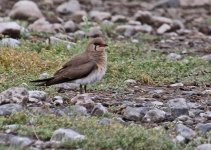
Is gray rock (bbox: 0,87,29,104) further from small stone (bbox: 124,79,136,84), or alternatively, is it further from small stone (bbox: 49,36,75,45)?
small stone (bbox: 49,36,75,45)

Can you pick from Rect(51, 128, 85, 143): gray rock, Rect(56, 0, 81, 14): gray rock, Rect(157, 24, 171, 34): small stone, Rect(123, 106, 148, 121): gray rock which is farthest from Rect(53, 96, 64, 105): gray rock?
Rect(56, 0, 81, 14): gray rock

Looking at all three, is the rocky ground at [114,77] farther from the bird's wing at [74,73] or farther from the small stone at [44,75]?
the bird's wing at [74,73]

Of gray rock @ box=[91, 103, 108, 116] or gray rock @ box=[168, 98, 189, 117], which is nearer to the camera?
gray rock @ box=[91, 103, 108, 116]

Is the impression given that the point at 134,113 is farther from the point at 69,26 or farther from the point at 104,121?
the point at 69,26

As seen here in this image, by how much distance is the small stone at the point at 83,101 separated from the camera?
9.08 m

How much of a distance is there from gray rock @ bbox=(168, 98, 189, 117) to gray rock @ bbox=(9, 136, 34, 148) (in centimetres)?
217

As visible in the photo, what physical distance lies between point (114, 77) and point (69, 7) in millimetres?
6910

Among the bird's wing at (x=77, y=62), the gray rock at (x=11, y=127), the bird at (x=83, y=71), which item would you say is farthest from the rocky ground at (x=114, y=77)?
the bird's wing at (x=77, y=62)

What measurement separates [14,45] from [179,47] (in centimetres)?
371

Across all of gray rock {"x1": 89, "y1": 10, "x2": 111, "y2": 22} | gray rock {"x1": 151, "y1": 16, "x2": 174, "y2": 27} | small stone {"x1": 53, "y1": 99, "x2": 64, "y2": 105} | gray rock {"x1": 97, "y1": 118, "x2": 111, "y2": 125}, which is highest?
gray rock {"x1": 89, "y1": 10, "x2": 111, "y2": 22}

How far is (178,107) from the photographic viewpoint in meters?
9.08

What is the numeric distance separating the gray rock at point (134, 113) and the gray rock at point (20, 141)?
159 cm

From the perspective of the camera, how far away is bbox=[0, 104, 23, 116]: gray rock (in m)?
8.35

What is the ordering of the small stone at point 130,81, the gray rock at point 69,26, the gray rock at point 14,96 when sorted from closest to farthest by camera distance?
the gray rock at point 14,96
the small stone at point 130,81
the gray rock at point 69,26
